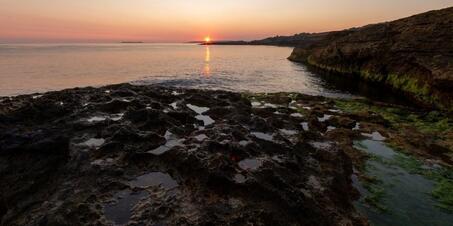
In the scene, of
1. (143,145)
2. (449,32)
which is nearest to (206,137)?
(143,145)

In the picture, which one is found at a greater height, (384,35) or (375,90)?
(384,35)

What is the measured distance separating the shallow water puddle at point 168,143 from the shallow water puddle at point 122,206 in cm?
334

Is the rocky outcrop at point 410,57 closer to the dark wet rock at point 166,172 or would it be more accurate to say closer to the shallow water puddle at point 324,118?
the shallow water puddle at point 324,118

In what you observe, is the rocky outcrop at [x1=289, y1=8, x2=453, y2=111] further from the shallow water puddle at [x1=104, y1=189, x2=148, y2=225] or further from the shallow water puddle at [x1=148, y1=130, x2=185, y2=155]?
the shallow water puddle at [x1=104, y1=189, x2=148, y2=225]

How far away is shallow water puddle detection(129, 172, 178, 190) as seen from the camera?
11962 millimetres

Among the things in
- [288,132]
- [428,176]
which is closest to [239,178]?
[288,132]

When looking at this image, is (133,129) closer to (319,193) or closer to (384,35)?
(319,193)

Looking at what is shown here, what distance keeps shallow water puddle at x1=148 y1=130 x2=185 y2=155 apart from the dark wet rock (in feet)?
0.19

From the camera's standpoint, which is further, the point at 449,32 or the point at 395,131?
the point at 449,32

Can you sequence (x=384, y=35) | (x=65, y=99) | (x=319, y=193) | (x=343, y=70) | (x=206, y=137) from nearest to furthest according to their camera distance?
(x=319, y=193) → (x=206, y=137) → (x=65, y=99) → (x=384, y=35) → (x=343, y=70)

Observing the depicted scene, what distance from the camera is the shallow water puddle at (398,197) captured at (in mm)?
11266

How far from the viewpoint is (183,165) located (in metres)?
13.3

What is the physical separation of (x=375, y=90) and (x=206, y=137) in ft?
107

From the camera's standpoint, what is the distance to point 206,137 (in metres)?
16.6
